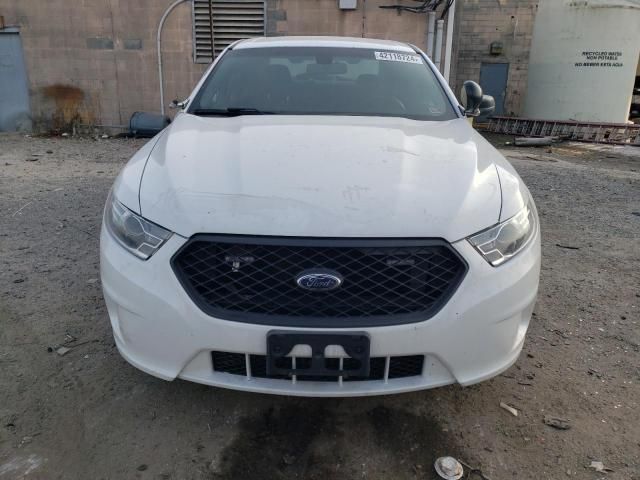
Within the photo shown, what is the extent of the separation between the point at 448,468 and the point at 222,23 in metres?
9.75

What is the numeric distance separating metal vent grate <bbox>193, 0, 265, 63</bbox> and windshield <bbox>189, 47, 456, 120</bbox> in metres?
7.04

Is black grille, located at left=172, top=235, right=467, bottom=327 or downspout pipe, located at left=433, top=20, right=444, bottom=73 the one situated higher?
downspout pipe, located at left=433, top=20, right=444, bottom=73

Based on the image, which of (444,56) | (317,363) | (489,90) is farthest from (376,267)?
(489,90)

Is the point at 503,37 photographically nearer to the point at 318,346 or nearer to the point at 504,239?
the point at 504,239

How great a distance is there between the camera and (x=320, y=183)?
200 cm

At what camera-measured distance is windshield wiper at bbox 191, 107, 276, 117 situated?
2.97m

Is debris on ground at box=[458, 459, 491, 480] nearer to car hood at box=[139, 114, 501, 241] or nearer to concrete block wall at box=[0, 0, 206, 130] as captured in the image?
car hood at box=[139, 114, 501, 241]

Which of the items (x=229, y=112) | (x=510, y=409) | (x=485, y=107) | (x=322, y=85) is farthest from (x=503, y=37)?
(x=510, y=409)

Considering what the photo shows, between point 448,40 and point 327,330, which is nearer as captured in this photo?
point 327,330

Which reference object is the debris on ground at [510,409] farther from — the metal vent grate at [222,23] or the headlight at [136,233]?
the metal vent grate at [222,23]

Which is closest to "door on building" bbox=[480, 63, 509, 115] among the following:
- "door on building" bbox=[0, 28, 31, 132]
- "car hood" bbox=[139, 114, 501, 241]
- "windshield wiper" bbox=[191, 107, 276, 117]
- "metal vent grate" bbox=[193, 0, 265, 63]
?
"metal vent grate" bbox=[193, 0, 265, 63]

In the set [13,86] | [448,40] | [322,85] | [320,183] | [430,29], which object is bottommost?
[13,86]

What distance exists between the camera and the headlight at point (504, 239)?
6.26 ft

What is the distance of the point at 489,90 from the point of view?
17.0m
